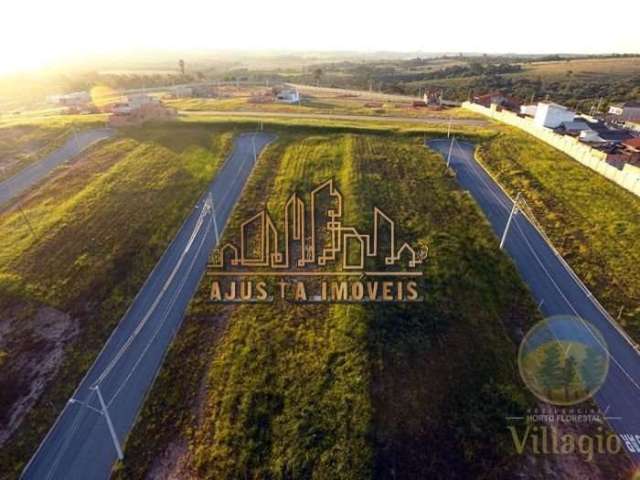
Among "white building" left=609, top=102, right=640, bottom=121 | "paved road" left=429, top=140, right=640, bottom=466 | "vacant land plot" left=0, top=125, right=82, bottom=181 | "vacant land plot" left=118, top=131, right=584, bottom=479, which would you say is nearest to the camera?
"vacant land plot" left=118, top=131, right=584, bottom=479

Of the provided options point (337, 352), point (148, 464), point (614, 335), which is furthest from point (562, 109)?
point (148, 464)

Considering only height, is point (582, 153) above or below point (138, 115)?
below

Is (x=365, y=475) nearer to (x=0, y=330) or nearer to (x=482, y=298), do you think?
(x=482, y=298)

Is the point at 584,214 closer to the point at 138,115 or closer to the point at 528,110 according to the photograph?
the point at 528,110

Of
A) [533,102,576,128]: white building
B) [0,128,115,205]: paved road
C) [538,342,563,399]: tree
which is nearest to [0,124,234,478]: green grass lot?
[0,128,115,205]: paved road

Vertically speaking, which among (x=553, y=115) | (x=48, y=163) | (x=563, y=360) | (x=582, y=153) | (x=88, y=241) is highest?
(x=553, y=115)

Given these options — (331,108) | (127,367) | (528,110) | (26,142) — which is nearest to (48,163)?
(26,142)

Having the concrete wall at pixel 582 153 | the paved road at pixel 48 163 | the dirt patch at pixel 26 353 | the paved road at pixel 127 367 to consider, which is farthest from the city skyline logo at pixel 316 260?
the paved road at pixel 48 163

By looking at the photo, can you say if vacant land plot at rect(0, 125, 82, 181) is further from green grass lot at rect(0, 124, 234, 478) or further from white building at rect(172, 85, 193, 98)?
white building at rect(172, 85, 193, 98)
